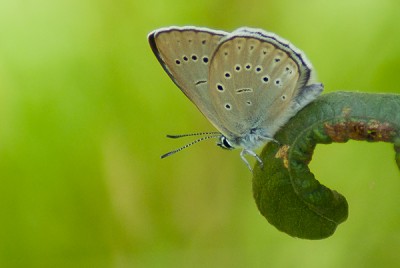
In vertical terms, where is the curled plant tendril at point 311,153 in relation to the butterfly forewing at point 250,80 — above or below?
below

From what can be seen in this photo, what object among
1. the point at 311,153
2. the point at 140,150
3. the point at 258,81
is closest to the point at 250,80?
the point at 258,81

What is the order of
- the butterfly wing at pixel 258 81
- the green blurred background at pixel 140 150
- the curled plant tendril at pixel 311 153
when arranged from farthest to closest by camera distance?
the green blurred background at pixel 140 150 < the butterfly wing at pixel 258 81 < the curled plant tendril at pixel 311 153

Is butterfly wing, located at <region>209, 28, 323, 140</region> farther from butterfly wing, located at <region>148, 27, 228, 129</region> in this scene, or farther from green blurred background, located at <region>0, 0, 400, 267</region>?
green blurred background, located at <region>0, 0, 400, 267</region>

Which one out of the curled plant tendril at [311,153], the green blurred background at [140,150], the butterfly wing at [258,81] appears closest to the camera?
the curled plant tendril at [311,153]

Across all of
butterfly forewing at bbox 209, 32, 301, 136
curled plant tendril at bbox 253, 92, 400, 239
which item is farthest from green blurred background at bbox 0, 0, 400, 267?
curled plant tendril at bbox 253, 92, 400, 239

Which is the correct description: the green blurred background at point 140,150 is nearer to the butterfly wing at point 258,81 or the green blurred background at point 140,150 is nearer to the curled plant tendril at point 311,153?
the butterfly wing at point 258,81

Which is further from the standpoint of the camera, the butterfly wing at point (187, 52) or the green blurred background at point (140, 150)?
the green blurred background at point (140, 150)

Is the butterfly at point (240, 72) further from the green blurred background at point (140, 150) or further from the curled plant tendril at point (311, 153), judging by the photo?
the green blurred background at point (140, 150)

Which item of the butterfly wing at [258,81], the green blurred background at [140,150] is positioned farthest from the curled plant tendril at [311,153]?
the green blurred background at [140,150]
